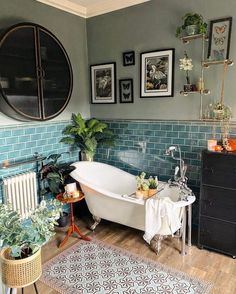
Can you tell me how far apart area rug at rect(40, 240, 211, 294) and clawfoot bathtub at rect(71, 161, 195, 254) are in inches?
13.1

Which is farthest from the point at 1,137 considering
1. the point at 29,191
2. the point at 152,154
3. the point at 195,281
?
the point at 195,281

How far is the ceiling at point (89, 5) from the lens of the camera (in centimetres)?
319

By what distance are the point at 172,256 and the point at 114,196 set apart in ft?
2.75

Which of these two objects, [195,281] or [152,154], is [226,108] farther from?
[195,281]

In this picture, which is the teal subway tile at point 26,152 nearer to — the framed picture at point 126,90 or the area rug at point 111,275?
the area rug at point 111,275

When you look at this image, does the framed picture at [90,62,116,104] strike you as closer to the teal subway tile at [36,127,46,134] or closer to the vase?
the teal subway tile at [36,127,46,134]

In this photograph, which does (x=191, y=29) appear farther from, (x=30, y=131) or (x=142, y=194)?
(x=30, y=131)

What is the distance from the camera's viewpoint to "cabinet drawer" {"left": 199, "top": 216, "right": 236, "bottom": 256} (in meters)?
2.52

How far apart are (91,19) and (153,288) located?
11.1ft

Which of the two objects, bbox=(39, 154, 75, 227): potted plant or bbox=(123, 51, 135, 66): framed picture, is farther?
bbox=(123, 51, 135, 66): framed picture

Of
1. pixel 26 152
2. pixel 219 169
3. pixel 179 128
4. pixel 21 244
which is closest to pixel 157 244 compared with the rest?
pixel 219 169

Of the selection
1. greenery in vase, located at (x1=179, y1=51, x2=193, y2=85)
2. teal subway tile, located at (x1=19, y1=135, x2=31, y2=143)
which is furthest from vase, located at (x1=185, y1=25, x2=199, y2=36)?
teal subway tile, located at (x1=19, y1=135, x2=31, y2=143)

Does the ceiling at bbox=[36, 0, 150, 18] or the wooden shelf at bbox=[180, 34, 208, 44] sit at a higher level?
the ceiling at bbox=[36, 0, 150, 18]

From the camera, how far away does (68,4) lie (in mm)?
3293
